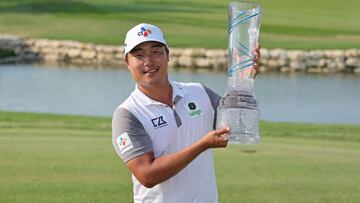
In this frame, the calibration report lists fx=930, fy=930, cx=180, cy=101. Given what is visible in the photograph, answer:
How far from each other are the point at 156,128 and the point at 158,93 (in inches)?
6.1

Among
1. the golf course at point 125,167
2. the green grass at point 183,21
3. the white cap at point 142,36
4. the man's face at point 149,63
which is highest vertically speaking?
the white cap at point 142,36

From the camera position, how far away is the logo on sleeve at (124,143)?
145 inches

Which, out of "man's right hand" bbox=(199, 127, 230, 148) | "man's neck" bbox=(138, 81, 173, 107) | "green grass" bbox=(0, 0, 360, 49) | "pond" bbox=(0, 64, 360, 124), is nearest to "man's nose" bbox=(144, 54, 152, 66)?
"man's neck" bbox=(138, 81, 173, 107)

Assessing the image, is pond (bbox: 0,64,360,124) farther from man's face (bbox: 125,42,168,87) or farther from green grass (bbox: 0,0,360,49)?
man's face (bbox: 125,42,168,87)

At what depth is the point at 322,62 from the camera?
26359 mm

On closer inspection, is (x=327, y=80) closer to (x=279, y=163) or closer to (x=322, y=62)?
(x=322, y=62)

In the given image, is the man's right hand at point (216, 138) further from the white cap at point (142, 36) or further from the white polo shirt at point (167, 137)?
the white cap at point (142, 36)

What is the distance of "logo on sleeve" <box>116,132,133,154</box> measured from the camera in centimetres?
367

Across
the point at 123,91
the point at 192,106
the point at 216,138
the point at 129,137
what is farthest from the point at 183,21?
the point at 216,138

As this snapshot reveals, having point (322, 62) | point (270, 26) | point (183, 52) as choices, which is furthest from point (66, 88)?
point (270, 26)

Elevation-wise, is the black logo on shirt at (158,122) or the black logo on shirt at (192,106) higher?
the black logo on shirt at (192,106)

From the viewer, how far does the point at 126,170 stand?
23.9 feet

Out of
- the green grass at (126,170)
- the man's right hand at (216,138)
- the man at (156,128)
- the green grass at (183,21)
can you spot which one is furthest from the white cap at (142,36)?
the green grass at (183,21)

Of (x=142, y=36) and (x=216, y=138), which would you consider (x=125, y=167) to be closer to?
(x=142, y=36)
